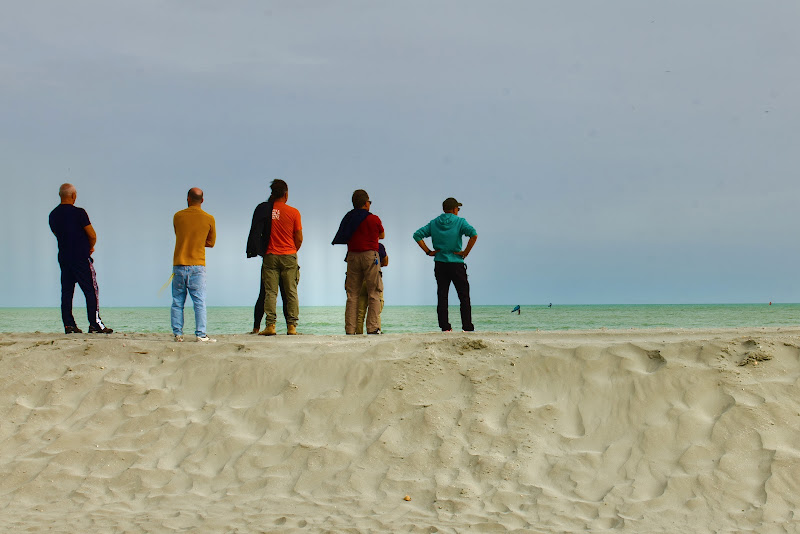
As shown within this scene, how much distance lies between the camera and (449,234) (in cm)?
870

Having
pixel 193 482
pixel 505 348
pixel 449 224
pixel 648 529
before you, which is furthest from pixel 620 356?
pixel 193 482

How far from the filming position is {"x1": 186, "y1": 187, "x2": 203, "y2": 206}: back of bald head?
25.4 ft

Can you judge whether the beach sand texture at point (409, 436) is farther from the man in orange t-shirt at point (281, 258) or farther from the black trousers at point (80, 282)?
the black trousers at point (80, 282)

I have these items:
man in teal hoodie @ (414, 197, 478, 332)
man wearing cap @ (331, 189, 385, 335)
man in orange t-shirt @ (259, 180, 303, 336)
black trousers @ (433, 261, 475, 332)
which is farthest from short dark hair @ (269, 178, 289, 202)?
black trousers @ (433, 261, 475, 332)

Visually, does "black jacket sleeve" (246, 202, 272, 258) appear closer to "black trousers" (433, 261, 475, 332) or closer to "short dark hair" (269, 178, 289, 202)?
"short dark hair" (269, 178, 289, 202)

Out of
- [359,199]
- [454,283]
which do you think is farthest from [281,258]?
[454,283]

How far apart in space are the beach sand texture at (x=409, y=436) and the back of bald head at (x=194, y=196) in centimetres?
184

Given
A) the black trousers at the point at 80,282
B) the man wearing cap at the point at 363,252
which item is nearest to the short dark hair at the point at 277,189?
the man wearing cap at the point at 363,252

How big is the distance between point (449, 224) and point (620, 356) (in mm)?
3313

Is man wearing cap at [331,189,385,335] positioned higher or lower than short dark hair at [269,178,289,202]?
lower

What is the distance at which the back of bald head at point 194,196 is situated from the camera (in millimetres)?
7730

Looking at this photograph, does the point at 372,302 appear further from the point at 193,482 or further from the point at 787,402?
the point at 787,402

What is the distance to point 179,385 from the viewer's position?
6.35m

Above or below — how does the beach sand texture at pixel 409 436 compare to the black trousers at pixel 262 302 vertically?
below
